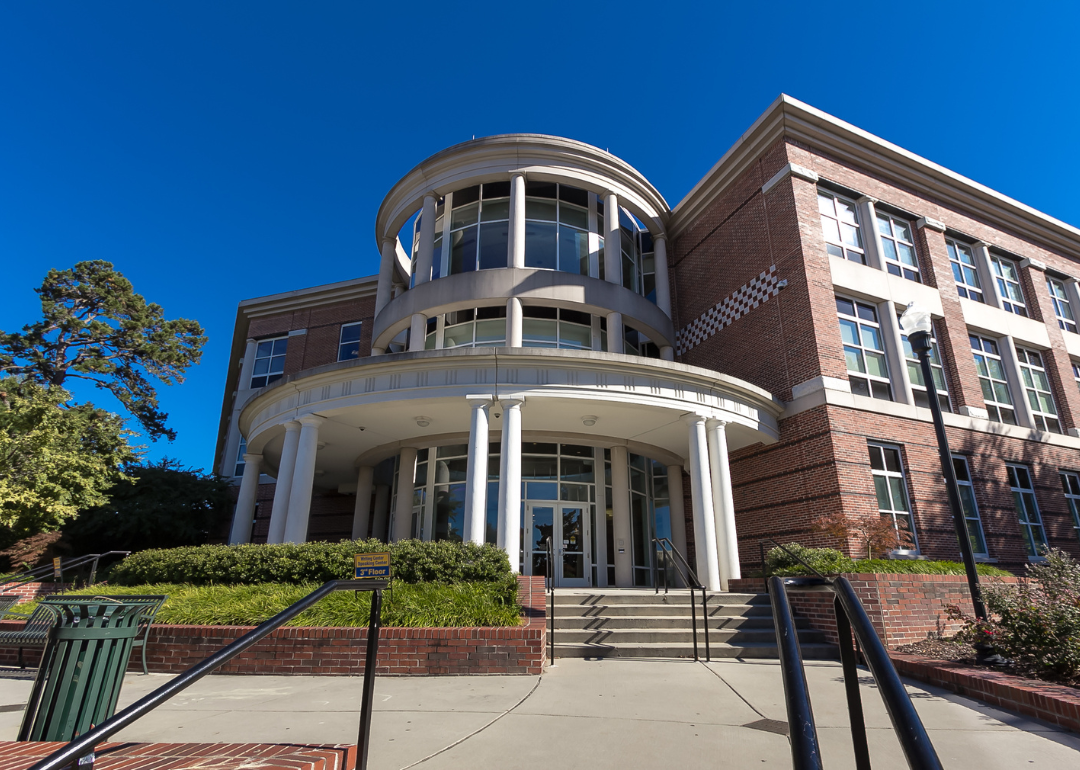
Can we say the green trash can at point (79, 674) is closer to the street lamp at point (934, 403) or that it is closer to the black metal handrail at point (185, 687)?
the black metal handrail at point (185, 687)

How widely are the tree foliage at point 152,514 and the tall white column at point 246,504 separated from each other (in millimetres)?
6054

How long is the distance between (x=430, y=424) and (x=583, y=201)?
31.4 feet

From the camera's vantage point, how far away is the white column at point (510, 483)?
38.8 ft

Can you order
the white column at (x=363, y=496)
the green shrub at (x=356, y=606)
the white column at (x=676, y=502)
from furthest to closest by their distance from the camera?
the white column at (x=363, y=496), the white column at (x=676, y=502), the green shrub at (x=356, y=606)

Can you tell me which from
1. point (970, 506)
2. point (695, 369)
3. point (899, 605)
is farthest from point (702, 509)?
point (970, 506)

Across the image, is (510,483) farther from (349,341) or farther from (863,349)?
(349,341)

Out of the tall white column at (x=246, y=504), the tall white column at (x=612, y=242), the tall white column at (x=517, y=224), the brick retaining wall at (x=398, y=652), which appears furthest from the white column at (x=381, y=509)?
the brick retaining wall at (x=398, y=652)

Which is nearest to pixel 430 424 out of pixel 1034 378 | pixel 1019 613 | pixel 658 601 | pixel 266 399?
pixel 266 399

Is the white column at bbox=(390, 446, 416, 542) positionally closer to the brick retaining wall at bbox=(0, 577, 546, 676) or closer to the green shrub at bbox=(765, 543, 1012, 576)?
the brick retaining wall at bbox=(0, 577, 546, 676)

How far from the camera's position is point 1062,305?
23.1 metres

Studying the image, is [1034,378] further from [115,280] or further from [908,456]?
[115,280]

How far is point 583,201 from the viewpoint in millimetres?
20312

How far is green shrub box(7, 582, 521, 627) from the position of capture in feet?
27.0

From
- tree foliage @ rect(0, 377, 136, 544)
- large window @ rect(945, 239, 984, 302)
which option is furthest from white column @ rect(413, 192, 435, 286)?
large window @ rect(945, 239, 984, 302)
